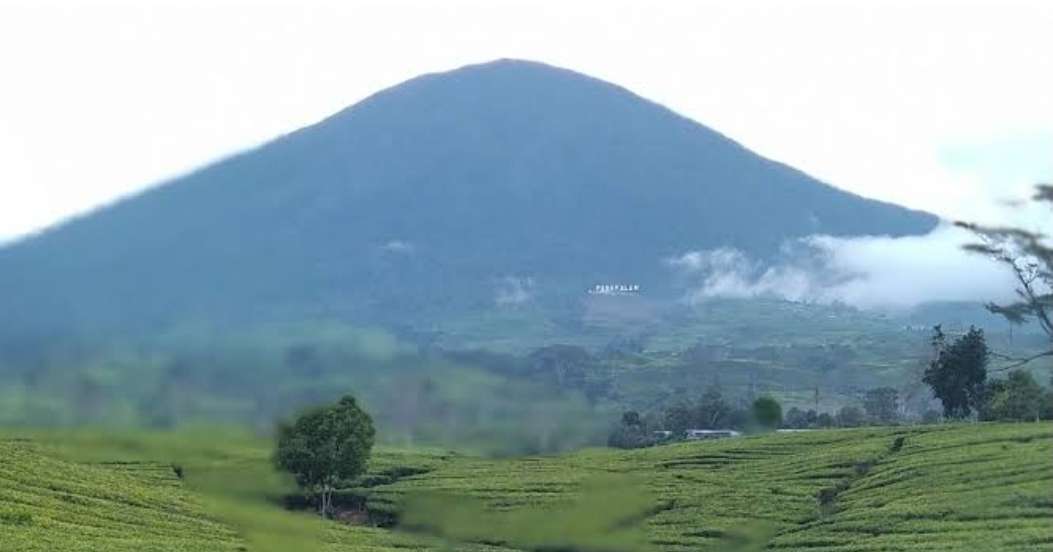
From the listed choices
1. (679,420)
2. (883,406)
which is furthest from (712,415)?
(883,406)

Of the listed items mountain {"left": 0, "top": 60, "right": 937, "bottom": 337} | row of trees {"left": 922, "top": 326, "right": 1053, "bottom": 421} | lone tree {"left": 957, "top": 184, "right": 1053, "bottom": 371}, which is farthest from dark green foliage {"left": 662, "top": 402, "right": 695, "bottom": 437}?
lone tree {"left": 957, "top": 184, "right": 1053, "bottom": 371}

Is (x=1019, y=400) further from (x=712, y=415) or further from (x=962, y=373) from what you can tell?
(x=712, y=415)

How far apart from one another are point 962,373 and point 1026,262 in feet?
121

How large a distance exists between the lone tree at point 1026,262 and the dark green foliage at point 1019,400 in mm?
22734

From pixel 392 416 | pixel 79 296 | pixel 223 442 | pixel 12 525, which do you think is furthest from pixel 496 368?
pixel 12 525

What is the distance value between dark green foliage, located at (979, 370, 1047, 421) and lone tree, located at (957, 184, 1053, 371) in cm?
2273

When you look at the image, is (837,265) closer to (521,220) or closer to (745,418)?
(521,220)

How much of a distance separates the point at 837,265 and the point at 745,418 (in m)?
140

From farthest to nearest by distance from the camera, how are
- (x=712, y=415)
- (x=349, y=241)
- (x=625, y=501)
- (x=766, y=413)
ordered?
(x=349, y=241)
(x=712, y=415)
(x=766, y=413)
(x=625, y=501)

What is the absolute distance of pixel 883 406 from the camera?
270 ft

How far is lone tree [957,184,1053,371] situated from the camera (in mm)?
22656

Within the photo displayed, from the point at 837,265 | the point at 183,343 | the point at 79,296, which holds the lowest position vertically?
the point at 183,343

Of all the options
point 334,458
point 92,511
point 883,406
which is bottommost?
point 92,511

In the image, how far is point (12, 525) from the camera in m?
24.0
